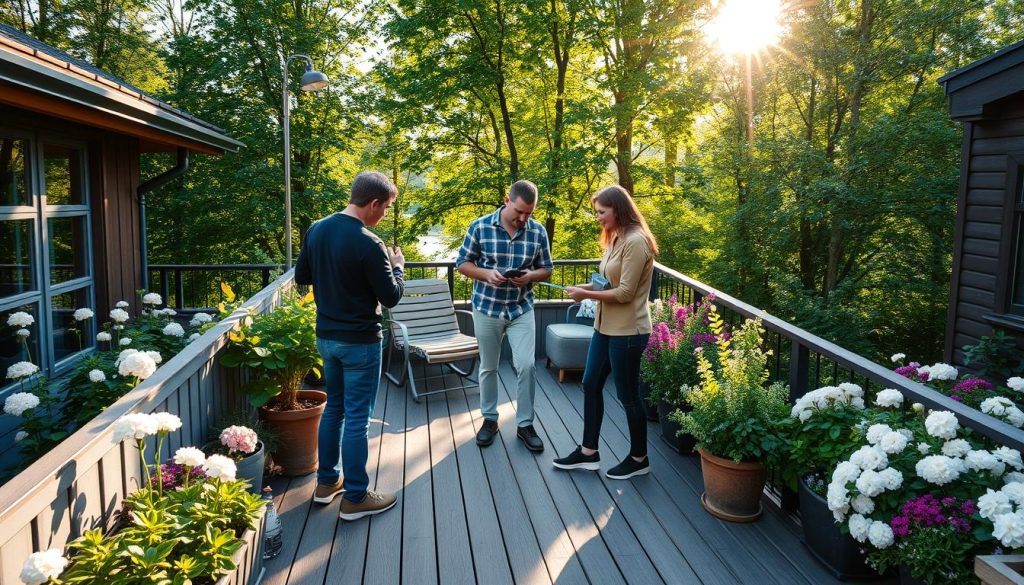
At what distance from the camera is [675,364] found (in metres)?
3.80

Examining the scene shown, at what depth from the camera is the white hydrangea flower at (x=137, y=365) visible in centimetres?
218

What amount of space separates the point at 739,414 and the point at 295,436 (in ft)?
7.00

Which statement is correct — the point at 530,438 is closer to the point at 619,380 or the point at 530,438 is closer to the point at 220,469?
the point at 619,380

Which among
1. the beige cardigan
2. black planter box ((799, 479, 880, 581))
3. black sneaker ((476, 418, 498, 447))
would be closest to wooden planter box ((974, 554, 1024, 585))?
black planter box ((799, 479, 880, 581))

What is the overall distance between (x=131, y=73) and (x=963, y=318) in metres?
16.2

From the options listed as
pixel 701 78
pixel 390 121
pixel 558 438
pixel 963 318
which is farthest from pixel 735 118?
pixel 558 438

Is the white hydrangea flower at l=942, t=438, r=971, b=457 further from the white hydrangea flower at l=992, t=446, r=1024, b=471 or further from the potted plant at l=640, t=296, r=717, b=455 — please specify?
the potted plant at l=640, t=296, r=717, b=455

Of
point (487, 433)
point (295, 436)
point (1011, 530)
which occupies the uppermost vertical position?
point (1011, 530)

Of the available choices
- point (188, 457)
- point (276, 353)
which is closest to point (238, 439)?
point (188, 457)

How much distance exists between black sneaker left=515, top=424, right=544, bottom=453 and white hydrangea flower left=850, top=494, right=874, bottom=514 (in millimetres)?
1836

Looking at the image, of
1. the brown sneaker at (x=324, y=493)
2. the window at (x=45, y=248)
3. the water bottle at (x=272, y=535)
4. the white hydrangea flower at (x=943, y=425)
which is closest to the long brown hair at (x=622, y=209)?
the white hydrangea flower at (x=943, y=425)

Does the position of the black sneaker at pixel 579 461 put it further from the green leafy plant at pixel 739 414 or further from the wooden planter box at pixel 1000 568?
the wooden planter box at pixel 1000 568

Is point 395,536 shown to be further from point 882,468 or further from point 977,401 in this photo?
point 977,401

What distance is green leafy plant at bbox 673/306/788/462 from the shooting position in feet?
9.48
